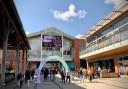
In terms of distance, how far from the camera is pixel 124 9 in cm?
2831

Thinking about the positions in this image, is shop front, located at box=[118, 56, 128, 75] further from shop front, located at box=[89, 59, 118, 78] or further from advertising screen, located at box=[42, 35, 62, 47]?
advertising screen, located at box=[42, 35, 62, 47]

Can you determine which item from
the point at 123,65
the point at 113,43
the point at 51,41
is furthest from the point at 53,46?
the point at 113,43

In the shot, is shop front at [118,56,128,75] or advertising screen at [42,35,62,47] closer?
shop front at [118,56,128,75]

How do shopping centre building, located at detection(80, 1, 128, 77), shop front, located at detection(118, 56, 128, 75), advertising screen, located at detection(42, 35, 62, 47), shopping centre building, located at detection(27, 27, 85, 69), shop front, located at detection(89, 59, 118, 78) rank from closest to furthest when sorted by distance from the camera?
shopping centre building, located at detection(80, 1, 128, 77), shop front, located at detection(118, 56, 128, 75), shop front, located at detection(89, 59, 118, 78), shopping centre building, located at detection(27, 27, 85, 69), advertising screen, located at detection(42, 35, 62, 47)

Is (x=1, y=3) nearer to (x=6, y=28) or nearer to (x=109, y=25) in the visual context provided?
(x=6, y=28)

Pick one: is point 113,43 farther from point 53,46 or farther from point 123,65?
point 53,46

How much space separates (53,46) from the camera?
62.7 metres

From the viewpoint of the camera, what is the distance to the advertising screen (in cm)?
6175

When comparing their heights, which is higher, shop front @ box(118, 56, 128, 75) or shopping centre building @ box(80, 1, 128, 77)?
shopping centre building @ box(80, 1, 128, 77)

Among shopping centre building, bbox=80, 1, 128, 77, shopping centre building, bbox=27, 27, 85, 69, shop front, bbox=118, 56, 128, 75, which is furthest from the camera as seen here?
shopping centre building, bbox=27, 27, 85, 69

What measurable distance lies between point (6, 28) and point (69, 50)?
50050 millimetres

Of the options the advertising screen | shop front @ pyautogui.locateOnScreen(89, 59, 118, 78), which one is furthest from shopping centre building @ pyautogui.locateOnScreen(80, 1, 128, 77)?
the advertising screen

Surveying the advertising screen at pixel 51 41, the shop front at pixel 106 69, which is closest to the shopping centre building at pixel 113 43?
the shop front at pixel 106 69

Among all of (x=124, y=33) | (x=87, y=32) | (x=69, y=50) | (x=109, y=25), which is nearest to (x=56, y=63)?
(x=69, y=50)
